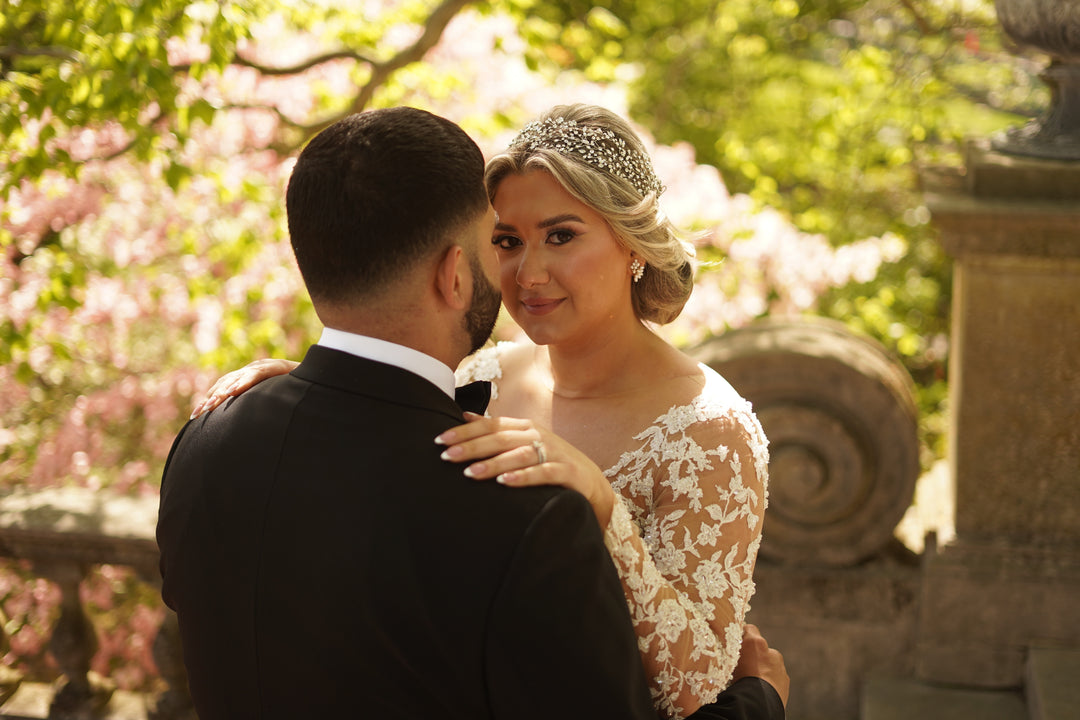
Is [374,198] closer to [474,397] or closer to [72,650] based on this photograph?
[474,397]

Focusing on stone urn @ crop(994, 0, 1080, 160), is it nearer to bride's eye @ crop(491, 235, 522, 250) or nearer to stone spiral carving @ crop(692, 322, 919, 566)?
stone spiral carving @ crop(692, 322, 919, 566)

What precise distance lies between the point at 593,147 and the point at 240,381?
103 centimetres

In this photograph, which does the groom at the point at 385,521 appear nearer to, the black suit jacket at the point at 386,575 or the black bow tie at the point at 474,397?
the black suit jacket at the point at 386,575

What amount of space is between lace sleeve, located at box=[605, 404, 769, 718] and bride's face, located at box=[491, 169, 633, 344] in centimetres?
36

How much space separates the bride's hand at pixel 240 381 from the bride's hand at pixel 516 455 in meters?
0.61

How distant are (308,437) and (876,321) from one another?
18.9 ft

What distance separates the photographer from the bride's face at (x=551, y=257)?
2566 mm

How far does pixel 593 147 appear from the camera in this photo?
2584 mm

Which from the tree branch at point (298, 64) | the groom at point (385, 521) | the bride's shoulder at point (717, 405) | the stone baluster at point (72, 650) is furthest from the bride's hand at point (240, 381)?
the tree branch at point (298, 64)

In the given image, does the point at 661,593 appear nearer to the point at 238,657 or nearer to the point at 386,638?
the point at 386,638

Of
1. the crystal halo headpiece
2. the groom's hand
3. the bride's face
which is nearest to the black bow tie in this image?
the bride's face

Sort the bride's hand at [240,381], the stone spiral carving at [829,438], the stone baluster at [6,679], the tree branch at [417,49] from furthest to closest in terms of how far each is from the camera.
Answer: the tree branch at [417,49]
the stone spiral carving at [829,438]
the stone baluster at [6,679]
the bride's hand at [240,381]

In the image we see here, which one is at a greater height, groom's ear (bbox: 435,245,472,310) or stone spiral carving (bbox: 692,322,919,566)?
groom's ear (bbox: 435,245,472,310)

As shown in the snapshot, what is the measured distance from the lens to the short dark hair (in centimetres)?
168
